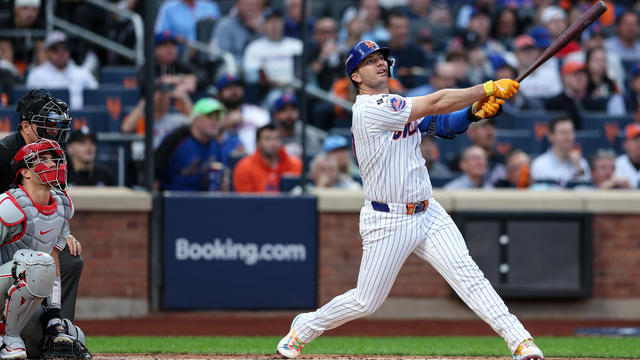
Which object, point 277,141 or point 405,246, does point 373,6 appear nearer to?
point 277,141

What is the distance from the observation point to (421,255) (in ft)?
19.7

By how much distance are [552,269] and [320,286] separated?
2.18 m

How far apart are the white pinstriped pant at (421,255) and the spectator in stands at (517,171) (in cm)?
424

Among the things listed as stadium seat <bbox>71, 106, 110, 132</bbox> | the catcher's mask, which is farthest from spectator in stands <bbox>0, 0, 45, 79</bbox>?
the catcher's mask

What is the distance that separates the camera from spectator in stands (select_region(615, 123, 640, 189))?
34.4ft

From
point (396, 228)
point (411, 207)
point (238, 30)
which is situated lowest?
point (396, 228)

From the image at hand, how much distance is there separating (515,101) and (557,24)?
188 centimetres

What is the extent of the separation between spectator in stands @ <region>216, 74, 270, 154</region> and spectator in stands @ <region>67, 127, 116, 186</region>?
55.1 inches

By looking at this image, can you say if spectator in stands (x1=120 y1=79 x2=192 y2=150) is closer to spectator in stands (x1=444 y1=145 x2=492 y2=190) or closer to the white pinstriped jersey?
spectator in stands (x1=444 y1=145 x2=492 y2=190)

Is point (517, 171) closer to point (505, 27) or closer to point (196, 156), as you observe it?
point (196, 156)

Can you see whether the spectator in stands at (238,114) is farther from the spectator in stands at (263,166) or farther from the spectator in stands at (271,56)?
the spectator in stands at (263,166)

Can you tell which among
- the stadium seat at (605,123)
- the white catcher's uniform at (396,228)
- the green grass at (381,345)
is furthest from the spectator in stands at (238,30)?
the white catcher's uniform at (396,228)

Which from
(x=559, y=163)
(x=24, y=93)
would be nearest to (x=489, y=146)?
(x=559, y=163)

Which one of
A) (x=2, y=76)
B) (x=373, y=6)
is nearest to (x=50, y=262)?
(x=2, y=76)
